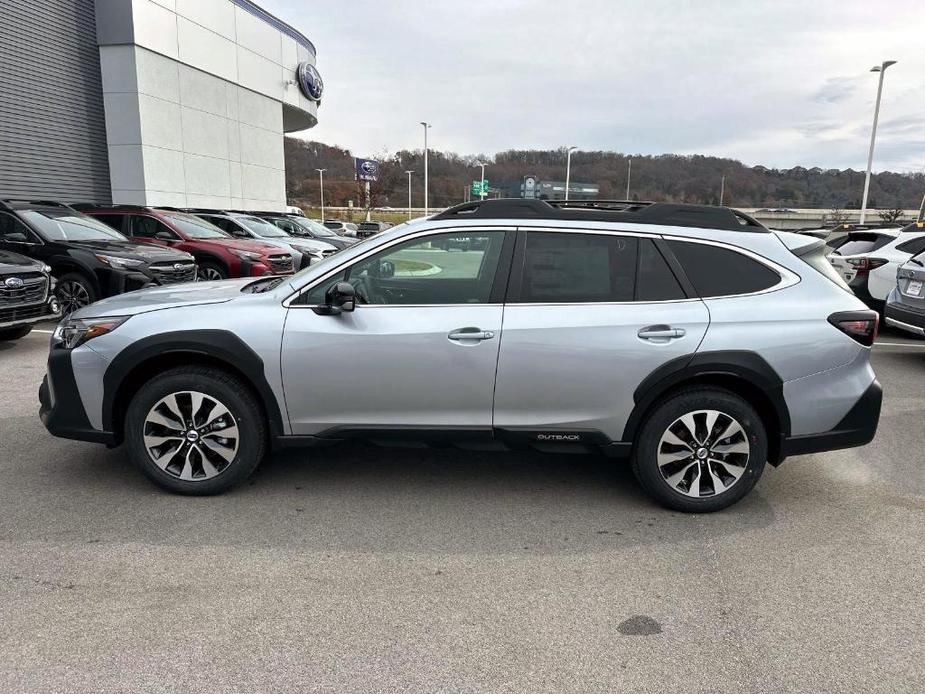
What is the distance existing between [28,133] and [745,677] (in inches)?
826

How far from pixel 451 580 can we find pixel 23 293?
7196mm

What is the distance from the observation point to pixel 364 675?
2.48 meters

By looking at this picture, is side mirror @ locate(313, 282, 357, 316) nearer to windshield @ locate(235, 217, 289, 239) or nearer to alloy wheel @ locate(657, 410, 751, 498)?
alloy wheel @ locate(657, 410, 751, 498)

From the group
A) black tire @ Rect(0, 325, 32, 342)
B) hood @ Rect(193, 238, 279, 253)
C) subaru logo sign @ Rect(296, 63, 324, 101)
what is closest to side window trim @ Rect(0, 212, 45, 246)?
black tire @ Rect(0, 325, 32, 342)

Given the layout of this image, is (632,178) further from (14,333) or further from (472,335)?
(472,335)

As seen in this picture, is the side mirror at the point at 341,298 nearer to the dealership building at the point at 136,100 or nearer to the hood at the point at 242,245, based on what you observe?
the hood at the point at 242,245

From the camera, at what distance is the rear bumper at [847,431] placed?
3.79 metres

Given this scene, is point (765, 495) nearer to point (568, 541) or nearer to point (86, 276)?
point (568, 541)

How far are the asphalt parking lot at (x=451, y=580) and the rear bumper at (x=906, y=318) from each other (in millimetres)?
3646

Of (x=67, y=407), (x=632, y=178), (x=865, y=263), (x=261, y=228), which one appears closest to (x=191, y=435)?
(x=67, y=407)

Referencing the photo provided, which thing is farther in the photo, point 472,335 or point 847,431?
point 847,431

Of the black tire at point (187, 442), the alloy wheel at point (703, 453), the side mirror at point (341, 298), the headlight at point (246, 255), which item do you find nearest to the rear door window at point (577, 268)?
the alloy wheel at point (703, 453)

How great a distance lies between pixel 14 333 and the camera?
8648 mm

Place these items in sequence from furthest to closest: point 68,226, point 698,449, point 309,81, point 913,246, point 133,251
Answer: point 309,81 → point 913,246 → point 68,226 → point 133,251 → point 698,449
